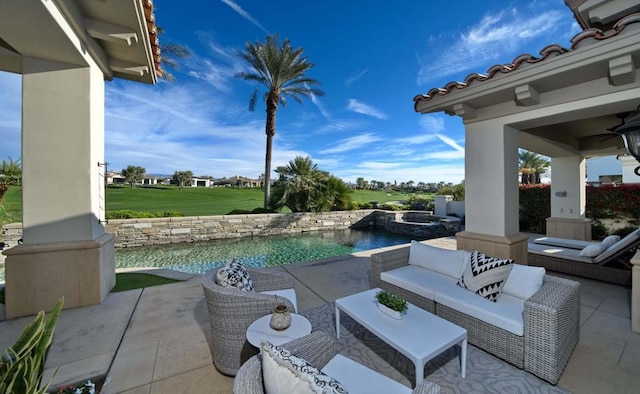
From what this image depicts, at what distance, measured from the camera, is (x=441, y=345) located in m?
1.83

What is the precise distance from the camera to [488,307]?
7.86ft

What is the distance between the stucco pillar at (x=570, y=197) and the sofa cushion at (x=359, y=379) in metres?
8.57

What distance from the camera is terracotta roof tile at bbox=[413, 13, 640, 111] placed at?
2.41m

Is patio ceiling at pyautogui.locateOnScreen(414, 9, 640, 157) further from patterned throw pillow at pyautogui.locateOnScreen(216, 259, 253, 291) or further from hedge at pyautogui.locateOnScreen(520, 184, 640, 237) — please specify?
hedge at pyautogui.locateOnScreen(520, 184, 640, 237)

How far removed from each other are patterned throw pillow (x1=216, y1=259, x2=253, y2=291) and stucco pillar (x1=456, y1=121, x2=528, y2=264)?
373 cm

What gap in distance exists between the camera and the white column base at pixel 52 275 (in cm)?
307

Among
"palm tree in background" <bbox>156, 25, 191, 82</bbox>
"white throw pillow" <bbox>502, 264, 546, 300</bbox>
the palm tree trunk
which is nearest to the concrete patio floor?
"white throw pillow" <bbox>502, 264, 546, 300</bbox>

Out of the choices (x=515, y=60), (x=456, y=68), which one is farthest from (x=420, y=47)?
(x=515, y=60)

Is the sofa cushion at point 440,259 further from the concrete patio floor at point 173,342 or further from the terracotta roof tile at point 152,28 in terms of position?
the terracotta roof tile at point 152,28

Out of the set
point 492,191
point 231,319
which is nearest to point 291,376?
point 231,319

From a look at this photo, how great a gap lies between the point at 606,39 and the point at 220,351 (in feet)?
15.6

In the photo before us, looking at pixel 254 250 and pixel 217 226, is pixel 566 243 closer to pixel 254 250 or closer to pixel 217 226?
pixel 254 250

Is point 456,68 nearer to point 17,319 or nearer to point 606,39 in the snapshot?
point 606,39

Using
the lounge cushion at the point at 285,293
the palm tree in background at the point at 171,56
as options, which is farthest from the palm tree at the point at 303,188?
the lounge cushion at the point at 285,293
